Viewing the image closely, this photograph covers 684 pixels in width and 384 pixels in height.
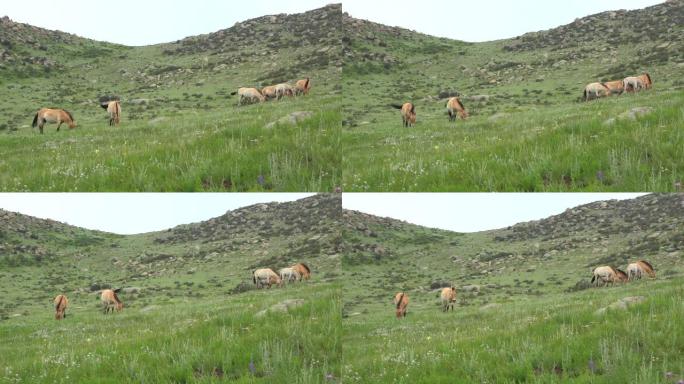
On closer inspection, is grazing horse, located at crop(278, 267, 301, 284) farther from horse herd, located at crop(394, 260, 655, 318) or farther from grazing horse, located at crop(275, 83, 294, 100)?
grazing horse, located at crop(275, 83, 294, 100)

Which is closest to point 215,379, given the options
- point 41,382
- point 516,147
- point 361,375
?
point 361,375

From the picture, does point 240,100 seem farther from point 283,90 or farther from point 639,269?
point 639,269

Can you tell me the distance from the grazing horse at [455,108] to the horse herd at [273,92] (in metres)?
4.50

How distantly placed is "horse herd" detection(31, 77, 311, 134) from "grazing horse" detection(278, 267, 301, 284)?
16.4 ft

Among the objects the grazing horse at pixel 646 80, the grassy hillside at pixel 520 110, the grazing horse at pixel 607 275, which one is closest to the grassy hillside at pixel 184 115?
the grassy hillside at pixel 520 110

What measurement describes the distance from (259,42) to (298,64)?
3.14m

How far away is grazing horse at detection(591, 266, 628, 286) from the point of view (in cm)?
1189

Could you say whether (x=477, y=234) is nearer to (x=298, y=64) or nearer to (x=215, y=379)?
(x=298, y=64)

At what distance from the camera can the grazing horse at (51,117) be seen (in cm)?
1721

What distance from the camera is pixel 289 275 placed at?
10.9m

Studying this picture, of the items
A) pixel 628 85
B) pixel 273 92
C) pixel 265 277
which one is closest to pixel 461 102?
pixel 628 85

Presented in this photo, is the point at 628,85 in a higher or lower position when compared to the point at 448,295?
higher

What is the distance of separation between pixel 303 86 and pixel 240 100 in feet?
13.9

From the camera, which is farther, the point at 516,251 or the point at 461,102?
the point at 461,102
